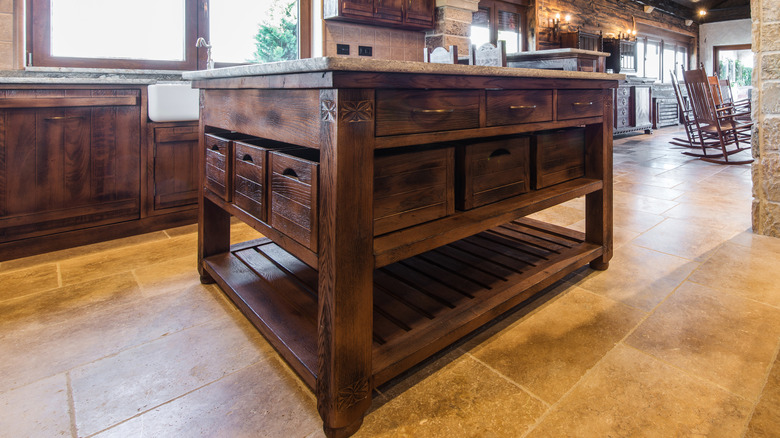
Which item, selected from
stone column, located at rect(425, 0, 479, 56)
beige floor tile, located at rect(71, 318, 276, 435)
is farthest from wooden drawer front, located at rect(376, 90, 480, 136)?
stone column, located at rect(425, 0, 479, 56)

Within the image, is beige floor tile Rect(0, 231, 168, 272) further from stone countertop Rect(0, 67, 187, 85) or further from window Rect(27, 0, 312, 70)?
window Rect(27, 0, 312, 70)

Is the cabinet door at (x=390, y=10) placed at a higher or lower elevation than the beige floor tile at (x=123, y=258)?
higher

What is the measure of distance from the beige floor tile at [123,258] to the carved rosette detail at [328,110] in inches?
63.1

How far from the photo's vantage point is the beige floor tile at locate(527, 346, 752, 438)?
1.01 meters

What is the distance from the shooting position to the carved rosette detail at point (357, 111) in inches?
36.0

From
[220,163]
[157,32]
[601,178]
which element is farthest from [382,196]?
[157,32]

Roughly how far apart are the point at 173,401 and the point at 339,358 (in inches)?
19.3

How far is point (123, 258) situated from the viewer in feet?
7.17

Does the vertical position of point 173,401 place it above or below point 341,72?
below

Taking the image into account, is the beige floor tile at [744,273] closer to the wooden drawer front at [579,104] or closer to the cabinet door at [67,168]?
the wooden drawer front at [579,104]

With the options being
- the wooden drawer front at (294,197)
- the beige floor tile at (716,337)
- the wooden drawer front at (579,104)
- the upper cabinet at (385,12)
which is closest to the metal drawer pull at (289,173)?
the wooden drawer front at (294,197)

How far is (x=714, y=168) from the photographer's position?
4.65 meters

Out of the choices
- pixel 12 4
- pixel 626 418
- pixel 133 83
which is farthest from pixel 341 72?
pixel 12 4

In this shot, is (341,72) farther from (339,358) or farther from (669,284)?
(669,284)
